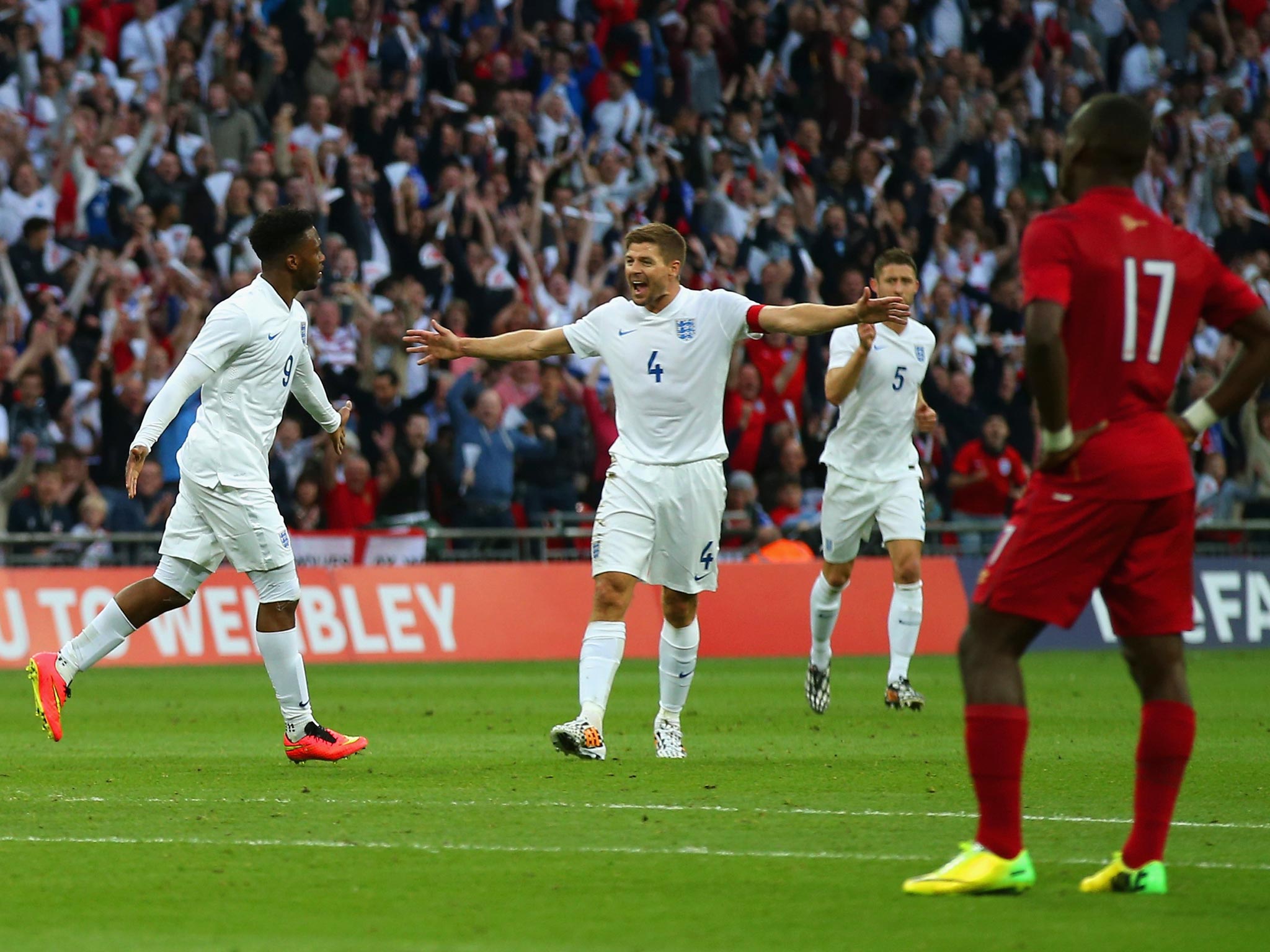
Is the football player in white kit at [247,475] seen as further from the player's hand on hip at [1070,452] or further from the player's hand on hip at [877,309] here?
the player's hand on hip at [1070,452]

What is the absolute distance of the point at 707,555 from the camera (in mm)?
10281

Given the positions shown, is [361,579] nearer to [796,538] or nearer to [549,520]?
[549,520]

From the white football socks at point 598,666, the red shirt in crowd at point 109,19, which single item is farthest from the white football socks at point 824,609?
the red shirt in crowd at point 109,19

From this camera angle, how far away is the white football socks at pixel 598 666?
996cm

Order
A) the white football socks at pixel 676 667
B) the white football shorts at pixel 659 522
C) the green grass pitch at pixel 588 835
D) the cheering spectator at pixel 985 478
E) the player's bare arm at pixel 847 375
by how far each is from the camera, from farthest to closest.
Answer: the cheering spectator at pixel 985 478 → the player's bare arm at pixel 847 375 → the white football socks at pixel 676 667 → the white football shorts at pixel 659 522 → the green grass pitch at pixel 588 835

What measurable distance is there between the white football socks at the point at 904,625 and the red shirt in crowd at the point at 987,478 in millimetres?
7841

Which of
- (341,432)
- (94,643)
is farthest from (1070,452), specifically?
(94,643)

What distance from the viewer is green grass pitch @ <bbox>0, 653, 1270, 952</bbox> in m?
5.51

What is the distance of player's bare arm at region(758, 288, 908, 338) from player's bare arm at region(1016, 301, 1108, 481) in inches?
111

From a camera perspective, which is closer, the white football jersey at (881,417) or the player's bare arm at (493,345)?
the player's bare arm at (493,345)

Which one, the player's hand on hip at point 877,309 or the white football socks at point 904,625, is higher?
the player's hand on hip at point 877,309

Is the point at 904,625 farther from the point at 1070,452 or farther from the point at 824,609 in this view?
the point at 1070,452

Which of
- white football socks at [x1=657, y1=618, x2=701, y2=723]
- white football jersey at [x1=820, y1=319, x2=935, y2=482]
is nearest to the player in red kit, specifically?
white football socks at [x1=657, y1=618, x2=701, y2=723]

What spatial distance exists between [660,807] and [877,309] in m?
2.49
